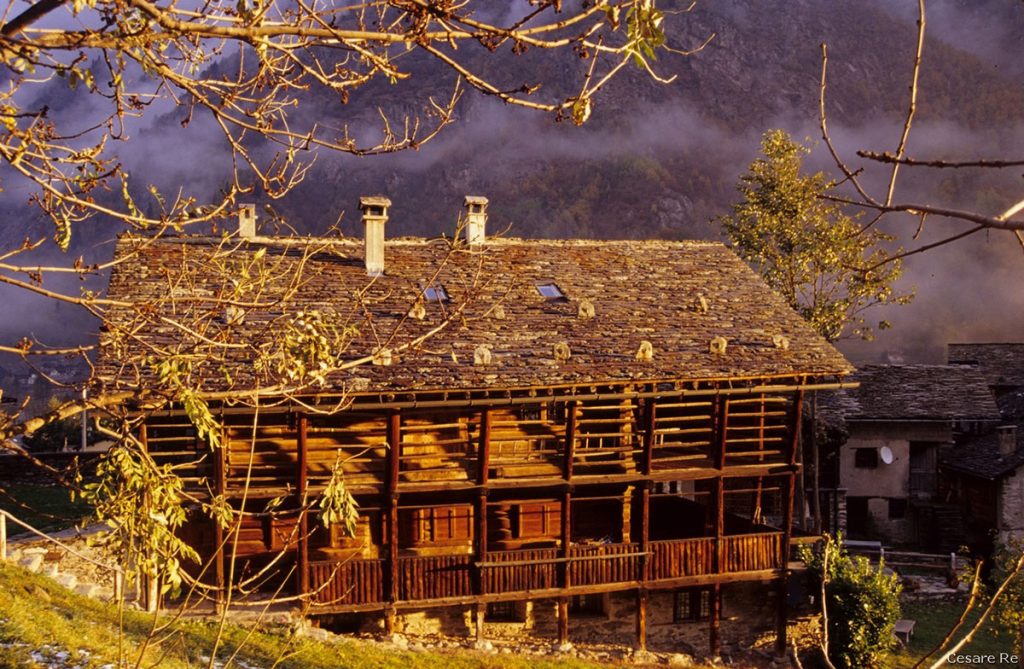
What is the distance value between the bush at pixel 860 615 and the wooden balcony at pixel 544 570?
51.4 inches

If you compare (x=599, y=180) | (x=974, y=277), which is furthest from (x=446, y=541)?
(x=599, y=180)

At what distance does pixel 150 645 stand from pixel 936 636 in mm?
20117

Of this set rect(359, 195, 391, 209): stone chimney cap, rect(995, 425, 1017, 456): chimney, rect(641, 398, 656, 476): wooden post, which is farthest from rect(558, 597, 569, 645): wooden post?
rect(995, 425, 1017, 456): chimney

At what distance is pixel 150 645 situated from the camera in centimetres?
847

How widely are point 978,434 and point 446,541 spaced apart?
2398 cm

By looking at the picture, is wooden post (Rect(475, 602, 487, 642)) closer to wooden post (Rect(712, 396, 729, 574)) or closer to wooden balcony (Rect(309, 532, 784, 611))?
wooden balcony (Rect(309, 532, 784, 611))

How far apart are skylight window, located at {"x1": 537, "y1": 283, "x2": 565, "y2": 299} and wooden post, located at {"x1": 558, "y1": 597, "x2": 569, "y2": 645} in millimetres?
6537

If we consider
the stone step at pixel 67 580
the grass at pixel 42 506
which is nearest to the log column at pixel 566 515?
the stone step at pixel 67 580

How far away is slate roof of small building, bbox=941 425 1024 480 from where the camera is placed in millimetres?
29125

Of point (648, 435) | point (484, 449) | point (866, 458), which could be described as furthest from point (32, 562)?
point (866, 458)

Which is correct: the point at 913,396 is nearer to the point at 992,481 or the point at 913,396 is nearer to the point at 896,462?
the point at 896,462

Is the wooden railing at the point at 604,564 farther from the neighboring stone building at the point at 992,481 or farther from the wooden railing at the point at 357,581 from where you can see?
the neighboring stone building at the point at 992,481

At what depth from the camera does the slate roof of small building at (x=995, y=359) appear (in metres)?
42.0

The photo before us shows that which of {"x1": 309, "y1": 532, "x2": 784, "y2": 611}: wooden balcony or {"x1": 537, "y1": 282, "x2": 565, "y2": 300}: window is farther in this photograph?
{"x1": 537, "y1": 282, "x2": 565, "y2": 300}: window
